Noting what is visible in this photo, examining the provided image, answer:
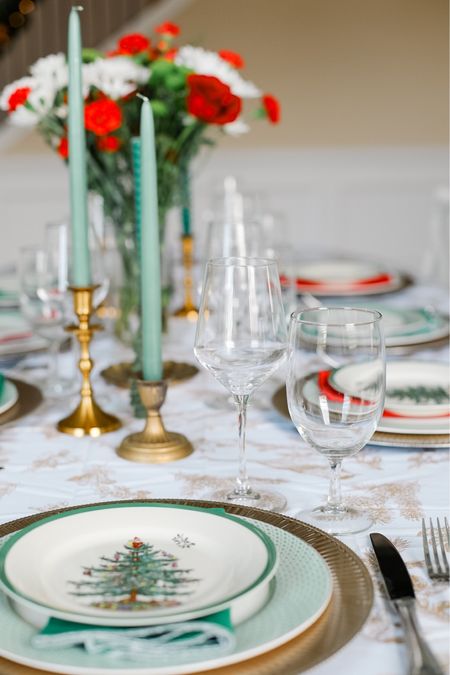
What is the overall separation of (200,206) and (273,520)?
384cm

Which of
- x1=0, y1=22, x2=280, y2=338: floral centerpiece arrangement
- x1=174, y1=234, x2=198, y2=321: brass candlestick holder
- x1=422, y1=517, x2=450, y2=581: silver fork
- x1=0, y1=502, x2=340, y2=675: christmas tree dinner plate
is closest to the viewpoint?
x1=0, y1=502, x2=340, y2=675: christmas tree dinner plate

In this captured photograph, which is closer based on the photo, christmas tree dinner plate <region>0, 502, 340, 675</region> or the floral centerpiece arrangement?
christmas tree dinner plate <region>0, 502, 340, 675</region>

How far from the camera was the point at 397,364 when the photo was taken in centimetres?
139

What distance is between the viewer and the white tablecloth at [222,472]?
939 millimetres

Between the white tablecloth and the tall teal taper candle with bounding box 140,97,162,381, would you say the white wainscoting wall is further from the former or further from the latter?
the tall teal taper candle with bounding box 140,97,162,381

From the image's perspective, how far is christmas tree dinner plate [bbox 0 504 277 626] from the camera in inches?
27.5

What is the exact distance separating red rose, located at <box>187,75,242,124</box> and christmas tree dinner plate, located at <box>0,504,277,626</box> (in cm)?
79

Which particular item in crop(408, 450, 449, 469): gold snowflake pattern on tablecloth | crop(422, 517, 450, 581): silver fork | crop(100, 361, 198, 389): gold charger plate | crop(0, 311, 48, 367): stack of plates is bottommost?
crop(422, 517, 450, 581): silver fork

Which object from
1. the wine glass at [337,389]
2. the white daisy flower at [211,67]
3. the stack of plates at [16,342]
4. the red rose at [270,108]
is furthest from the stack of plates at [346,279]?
the wine glass at [337,389]

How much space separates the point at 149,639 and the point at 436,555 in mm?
295

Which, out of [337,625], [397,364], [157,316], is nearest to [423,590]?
[337,625]

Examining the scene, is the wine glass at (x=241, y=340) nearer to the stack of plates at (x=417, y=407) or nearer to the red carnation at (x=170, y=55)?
the stack of plates at (x=417, y=407)

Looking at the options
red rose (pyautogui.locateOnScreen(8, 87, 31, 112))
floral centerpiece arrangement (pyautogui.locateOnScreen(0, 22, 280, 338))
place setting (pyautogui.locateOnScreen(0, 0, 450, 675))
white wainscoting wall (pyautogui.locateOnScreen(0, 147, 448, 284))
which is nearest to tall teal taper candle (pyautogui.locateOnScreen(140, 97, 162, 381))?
place setting (pyautogui.locateOnScreen(0, 0, 450, 675))

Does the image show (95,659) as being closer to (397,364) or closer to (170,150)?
(397,364)
